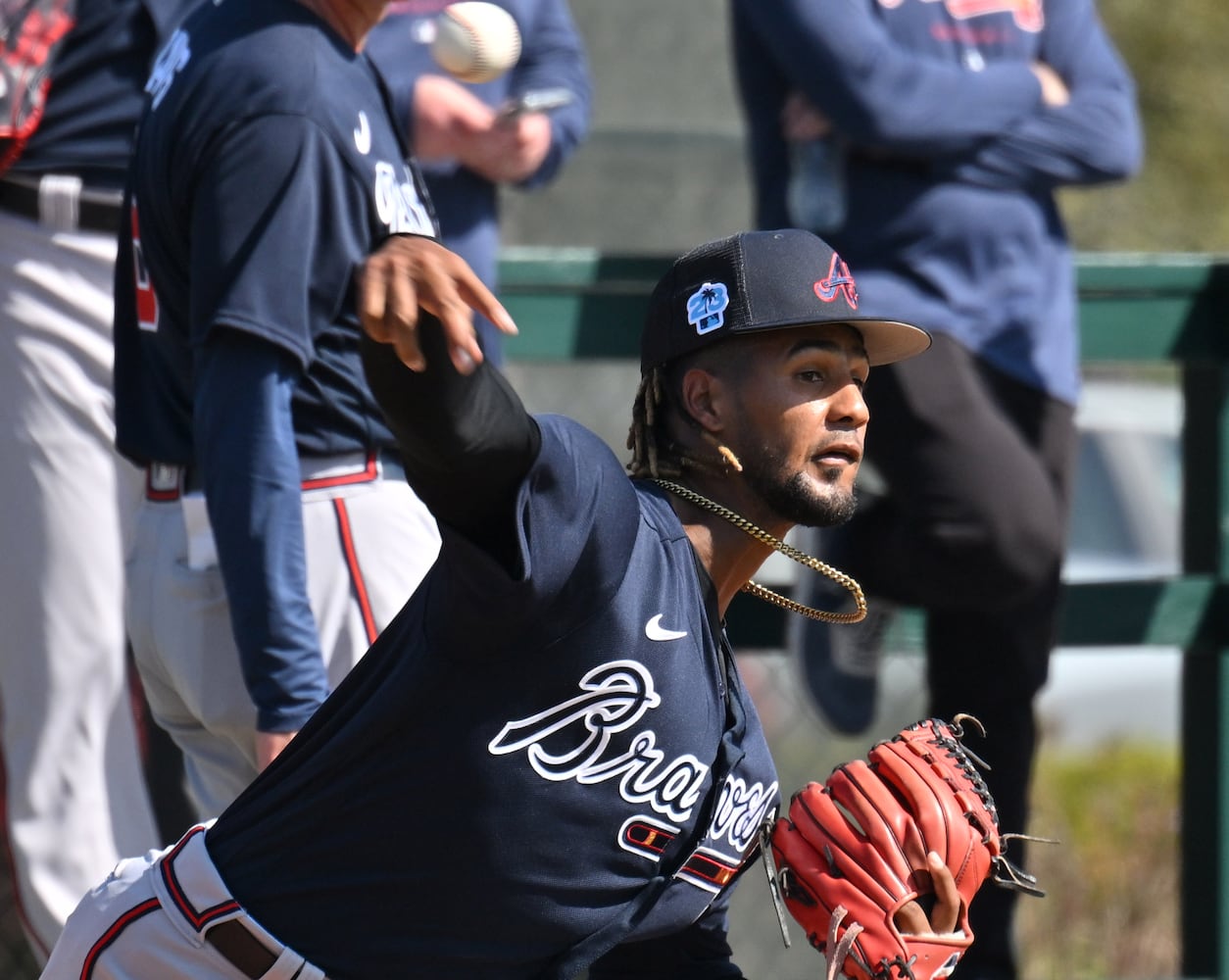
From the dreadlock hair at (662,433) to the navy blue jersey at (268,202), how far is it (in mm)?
450

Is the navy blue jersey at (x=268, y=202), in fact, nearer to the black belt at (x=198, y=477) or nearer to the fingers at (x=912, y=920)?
the black belt at (x=198, y=477)

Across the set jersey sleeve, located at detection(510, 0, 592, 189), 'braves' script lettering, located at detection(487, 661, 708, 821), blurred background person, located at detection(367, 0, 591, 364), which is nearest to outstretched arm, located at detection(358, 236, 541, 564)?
'braves' script lettering, located at detection(487, 661, 708, 821)

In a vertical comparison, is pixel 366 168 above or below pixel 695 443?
above

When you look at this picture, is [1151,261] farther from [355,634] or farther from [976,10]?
[355,634]

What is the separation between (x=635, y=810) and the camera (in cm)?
250

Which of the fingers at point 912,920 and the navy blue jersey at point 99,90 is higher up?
the navy blue jersey at point 99,90

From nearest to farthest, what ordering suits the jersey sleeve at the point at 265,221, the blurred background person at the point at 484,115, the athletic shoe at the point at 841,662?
1. the jersey sleeve at the point at 265,221
2. the blurred background person at the point at 484,115
3. the athletic shoe at the point at 841,662

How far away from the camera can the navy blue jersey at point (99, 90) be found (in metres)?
3.45

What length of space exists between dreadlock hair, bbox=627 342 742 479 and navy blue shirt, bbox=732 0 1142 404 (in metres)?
0.99

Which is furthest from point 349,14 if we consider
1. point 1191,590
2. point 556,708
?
point 1191,590

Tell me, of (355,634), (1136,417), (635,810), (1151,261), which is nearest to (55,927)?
(355,634)

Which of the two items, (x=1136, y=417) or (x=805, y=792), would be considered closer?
(x=805, y=792)

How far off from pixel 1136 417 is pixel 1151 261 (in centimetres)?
518

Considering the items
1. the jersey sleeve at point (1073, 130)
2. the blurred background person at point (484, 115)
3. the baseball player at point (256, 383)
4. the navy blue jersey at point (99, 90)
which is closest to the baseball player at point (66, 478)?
the navy blue jersey at point (99, 90)
